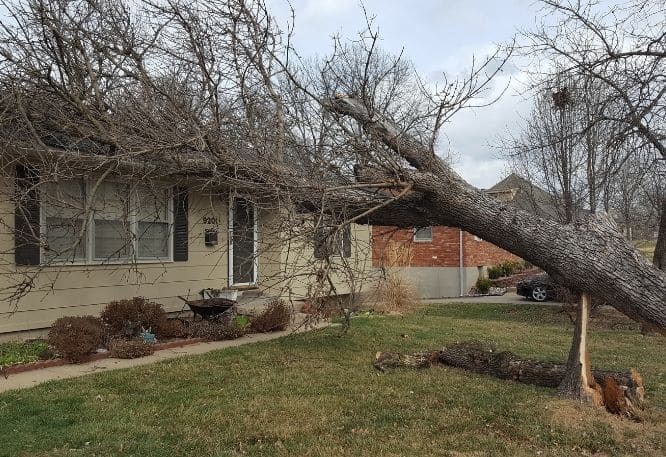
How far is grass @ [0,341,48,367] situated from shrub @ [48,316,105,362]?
283 millimetres

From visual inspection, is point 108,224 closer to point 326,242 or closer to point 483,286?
point 326,242

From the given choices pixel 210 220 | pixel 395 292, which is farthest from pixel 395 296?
pixel 210 220

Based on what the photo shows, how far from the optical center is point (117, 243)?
9.84 meters

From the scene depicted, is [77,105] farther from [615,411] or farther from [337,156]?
[615,411]

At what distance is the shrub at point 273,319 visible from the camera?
1066cm

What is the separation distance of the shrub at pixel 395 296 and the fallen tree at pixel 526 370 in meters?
6.85

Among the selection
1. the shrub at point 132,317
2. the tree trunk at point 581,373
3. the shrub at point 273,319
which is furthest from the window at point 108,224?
the tree trunk at point 581,373

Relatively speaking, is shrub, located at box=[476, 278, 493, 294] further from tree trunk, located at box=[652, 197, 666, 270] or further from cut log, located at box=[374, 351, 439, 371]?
cut log, located at box=[374, 351, 439, 371]

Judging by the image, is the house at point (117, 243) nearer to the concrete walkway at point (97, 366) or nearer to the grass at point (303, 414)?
the concrete walkway at point (97, 366)

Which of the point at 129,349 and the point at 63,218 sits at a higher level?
the point at 63,218

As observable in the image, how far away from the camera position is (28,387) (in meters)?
6.52

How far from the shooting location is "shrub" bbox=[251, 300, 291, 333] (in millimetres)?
10656

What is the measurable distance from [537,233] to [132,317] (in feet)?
19.5

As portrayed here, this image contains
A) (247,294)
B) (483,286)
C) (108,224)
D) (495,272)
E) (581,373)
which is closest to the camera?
(581,373)
